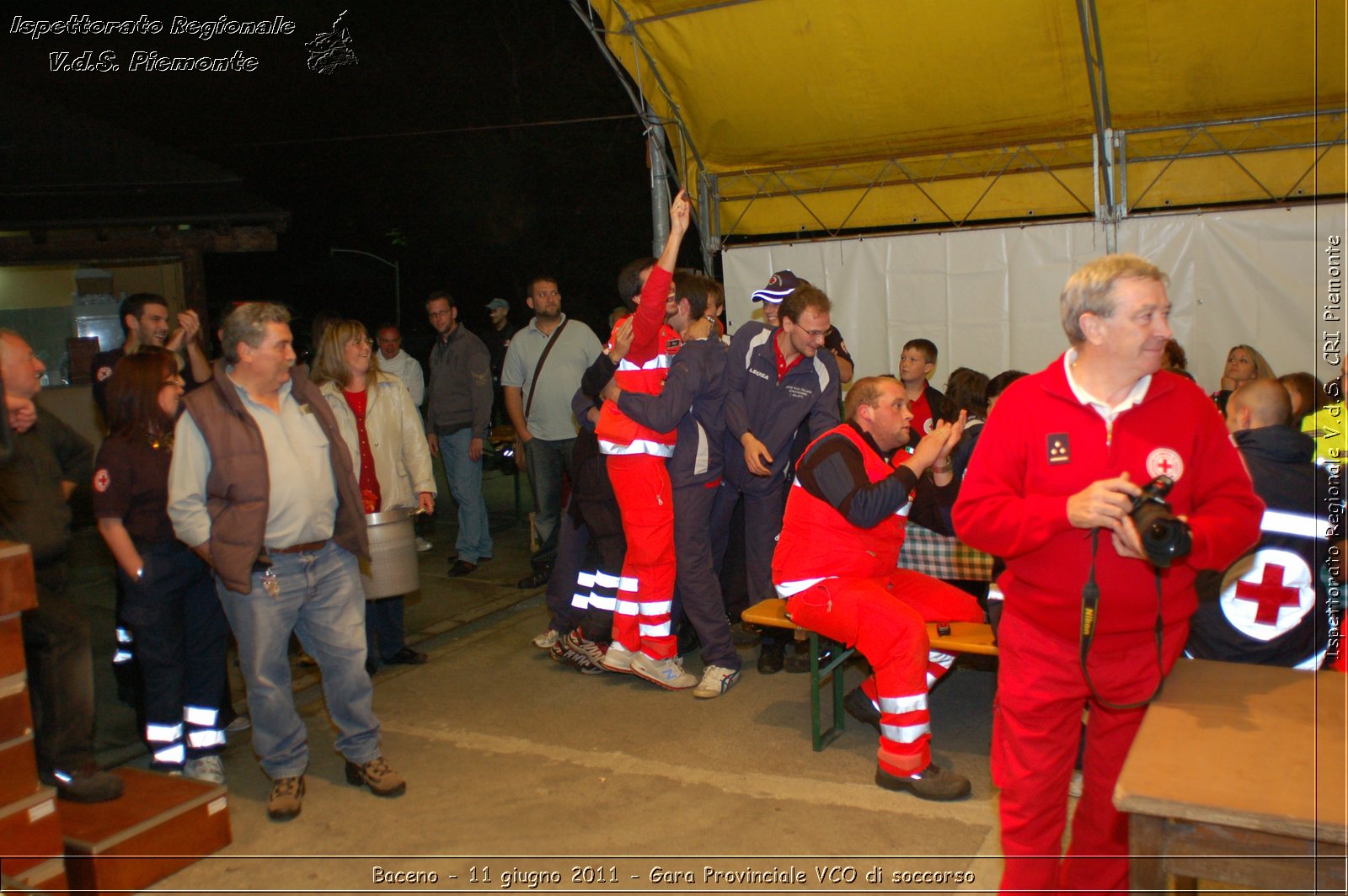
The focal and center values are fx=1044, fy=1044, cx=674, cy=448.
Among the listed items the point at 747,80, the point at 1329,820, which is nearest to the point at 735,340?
the point at 747,80

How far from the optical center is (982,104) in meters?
8.01

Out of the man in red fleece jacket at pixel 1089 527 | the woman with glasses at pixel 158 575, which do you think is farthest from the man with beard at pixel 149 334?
the man in red fleece jacket at pixel 1089 527

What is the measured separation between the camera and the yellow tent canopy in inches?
285

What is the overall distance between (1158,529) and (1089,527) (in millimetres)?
172

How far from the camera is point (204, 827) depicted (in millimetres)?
4023

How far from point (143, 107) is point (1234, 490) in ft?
65.2

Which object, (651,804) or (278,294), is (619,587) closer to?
(651,804)

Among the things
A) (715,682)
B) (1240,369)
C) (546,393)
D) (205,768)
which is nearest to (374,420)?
(546,393)

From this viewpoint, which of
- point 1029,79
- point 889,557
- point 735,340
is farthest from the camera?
point 1029,79

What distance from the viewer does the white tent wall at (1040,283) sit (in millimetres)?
7344

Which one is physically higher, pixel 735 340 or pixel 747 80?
pixel 747 80

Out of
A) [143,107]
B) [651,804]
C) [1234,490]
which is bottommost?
[651,804]

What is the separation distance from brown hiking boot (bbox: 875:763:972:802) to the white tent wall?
413 cm

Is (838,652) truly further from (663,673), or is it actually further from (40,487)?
(40,487)
